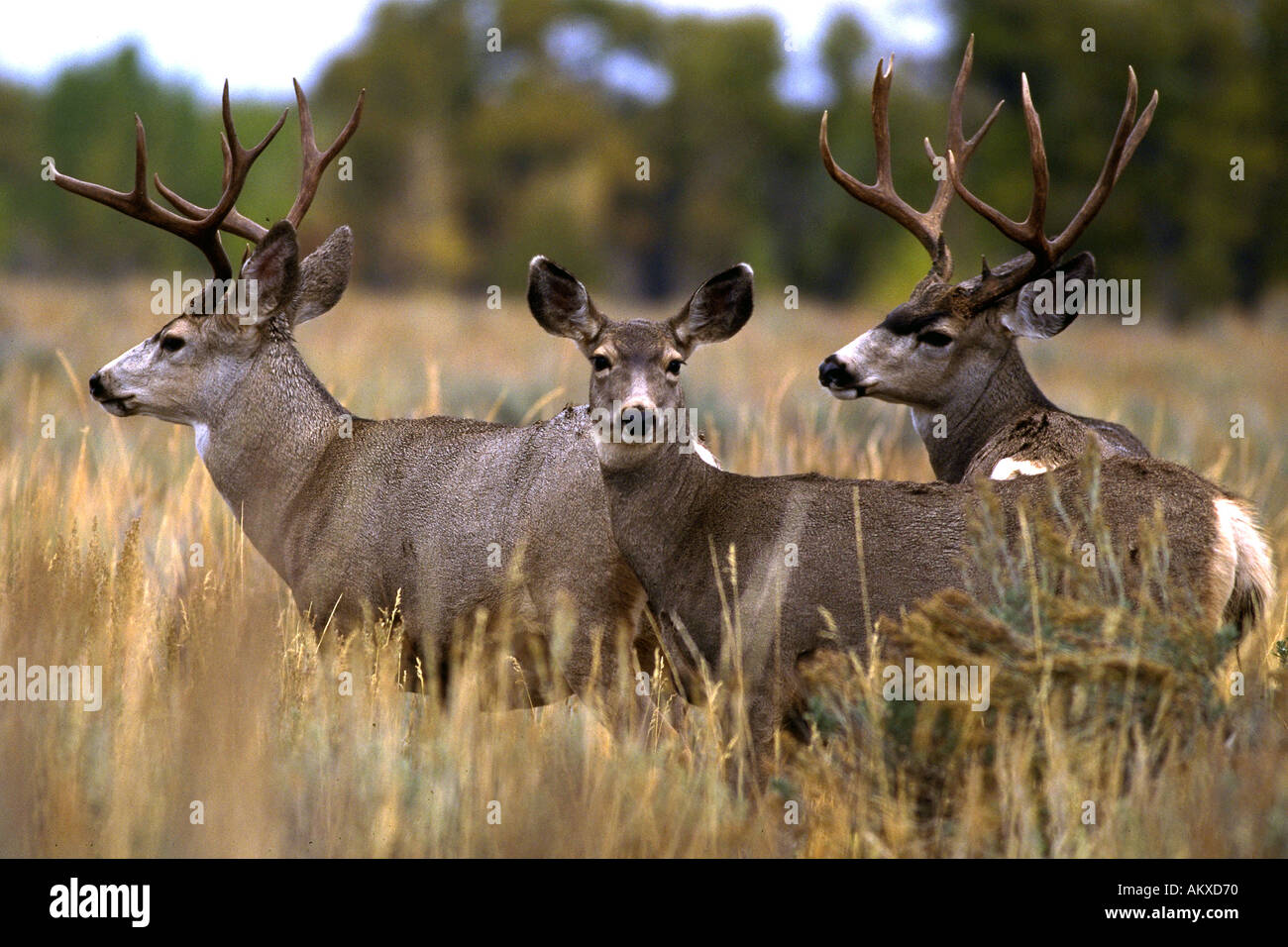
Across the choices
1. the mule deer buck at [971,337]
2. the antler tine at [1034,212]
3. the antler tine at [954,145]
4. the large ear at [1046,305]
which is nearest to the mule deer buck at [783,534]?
the mule deer buck at [971,337]

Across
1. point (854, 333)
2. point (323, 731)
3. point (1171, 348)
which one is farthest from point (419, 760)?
point (1171, 348)

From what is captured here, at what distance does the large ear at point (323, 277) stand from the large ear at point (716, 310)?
1645 mm

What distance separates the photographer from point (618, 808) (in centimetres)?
410

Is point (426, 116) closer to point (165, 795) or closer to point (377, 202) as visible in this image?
Answer: point (377, 202)

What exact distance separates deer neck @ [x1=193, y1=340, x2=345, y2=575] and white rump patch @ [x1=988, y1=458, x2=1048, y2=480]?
262 cm

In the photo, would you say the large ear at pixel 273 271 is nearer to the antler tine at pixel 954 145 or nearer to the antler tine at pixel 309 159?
the antler tine at pixel 309 159

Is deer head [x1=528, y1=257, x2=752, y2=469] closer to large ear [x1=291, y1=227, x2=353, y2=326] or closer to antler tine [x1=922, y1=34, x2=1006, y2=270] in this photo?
large ear [x1=291, y1=227, x2=353, y2=326]

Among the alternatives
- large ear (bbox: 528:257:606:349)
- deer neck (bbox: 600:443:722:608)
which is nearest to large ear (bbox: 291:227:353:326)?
large ear (bbox: 528:257:606:349)

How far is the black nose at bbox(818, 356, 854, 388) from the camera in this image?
267 inches

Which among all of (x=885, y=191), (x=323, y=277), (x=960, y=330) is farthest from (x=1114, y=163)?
(x=323, y=277)

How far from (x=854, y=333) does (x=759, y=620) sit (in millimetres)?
19708
